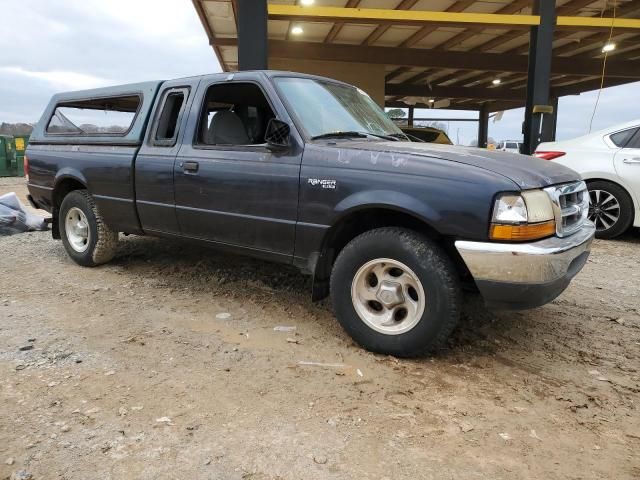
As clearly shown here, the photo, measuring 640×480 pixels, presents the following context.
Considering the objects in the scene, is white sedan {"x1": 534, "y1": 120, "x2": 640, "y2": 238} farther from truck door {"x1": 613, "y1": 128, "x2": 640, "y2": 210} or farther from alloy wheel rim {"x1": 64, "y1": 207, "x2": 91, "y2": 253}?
alloy wheel rim {"x1": 64, "y1": 207, "x2": 91, "y2": 253}

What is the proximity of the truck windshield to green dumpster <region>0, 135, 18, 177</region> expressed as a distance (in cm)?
1963

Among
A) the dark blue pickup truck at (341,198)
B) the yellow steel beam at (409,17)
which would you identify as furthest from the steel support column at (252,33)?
the dark blue pickup truck at (341,198)

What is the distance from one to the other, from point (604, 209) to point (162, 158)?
5.65m

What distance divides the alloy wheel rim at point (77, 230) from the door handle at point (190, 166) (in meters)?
1.74

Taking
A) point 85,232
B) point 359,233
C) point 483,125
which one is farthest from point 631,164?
point 483,125

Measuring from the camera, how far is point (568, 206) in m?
3.03

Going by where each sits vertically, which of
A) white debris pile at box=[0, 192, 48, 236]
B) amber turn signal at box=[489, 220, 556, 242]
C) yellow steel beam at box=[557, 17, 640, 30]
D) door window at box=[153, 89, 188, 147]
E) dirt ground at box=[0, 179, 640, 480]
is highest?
yellow steel beam at box=[557, 17, 640, 30]

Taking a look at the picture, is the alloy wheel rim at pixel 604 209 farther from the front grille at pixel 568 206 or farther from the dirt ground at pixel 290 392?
the front grille at pixel 568 206

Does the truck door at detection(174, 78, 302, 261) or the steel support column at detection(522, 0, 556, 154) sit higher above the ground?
the steel support column at detection(522, 0, 556, 154)

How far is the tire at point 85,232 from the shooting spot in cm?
479

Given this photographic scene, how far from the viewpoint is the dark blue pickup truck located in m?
2.65

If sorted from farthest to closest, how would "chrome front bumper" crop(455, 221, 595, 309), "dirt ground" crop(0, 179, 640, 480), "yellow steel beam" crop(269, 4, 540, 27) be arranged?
"yellow steel beam" crop(269, 4, 540, 27) < "chrome front bumper" crop(455, 221, 595, 309) < "dirt ground" crop(0, 179, 640, 480)

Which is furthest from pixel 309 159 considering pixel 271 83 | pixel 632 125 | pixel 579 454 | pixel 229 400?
pixel 632 125

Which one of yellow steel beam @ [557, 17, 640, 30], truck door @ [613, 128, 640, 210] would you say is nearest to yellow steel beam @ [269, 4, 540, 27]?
yellow steel beam @ [557, 17, 640, 30]
